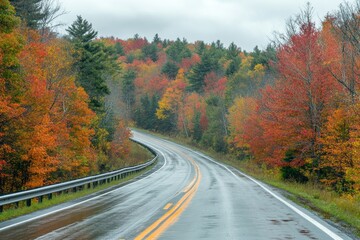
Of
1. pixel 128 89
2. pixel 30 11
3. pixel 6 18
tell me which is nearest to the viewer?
pixel 6 18

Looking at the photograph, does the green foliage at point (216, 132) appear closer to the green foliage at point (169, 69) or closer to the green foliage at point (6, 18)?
the green foliage at point (169, 69)

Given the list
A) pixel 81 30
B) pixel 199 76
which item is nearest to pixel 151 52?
pixel 199 76

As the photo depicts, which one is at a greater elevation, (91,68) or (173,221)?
(91,68)

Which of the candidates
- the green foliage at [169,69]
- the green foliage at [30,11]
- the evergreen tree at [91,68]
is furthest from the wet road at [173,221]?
the green foliage at [169,69]

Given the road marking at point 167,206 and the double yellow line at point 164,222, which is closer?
the double yellow line at point 164,222

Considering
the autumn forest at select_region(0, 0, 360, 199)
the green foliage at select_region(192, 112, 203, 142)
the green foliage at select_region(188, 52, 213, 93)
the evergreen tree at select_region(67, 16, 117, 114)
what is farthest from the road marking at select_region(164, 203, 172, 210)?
the green foliage at select_region(188, 52, 213, 93)

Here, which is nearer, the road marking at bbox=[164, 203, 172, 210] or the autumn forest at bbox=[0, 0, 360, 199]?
the road marking at bbox=[164, 203, 172, 210]

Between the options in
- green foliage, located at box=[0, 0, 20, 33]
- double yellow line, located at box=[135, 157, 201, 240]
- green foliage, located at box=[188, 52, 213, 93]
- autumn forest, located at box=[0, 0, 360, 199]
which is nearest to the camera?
double yellow line, located at box=[135, 157, 201, 240]

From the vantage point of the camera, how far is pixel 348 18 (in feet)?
71.6

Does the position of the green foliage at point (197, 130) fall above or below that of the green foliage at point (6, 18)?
below

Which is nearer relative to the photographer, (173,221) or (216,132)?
(173,221)

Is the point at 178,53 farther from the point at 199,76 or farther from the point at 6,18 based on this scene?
the point at 6,18

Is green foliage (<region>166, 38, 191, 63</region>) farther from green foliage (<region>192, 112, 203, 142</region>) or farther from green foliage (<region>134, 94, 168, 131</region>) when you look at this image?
green foliage (<region>192, 112, 203, 142</region>)

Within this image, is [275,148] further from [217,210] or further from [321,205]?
[217,210]
